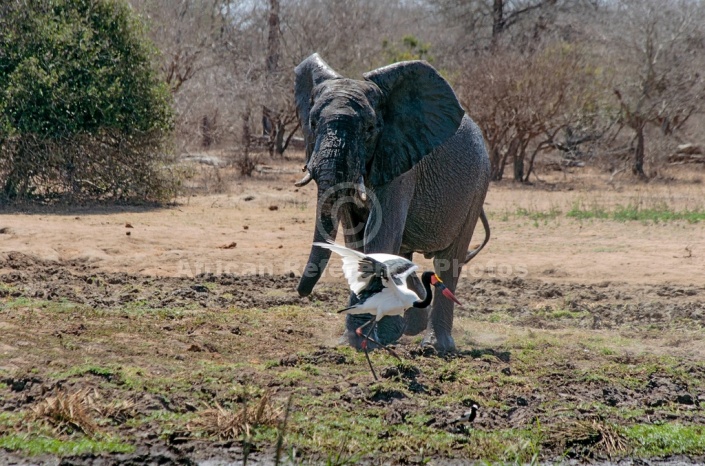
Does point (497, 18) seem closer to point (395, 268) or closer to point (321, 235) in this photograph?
point (321, 235)

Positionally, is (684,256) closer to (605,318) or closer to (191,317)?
(605,318)


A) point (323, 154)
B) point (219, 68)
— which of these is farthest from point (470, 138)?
point (219, 68)

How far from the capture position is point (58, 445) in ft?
15.5

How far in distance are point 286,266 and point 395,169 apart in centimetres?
411

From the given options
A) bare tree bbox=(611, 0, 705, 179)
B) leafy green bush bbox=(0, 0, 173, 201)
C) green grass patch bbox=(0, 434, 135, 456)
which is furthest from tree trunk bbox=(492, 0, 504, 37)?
green grass patch bbox=(0, 434, 135, 456)

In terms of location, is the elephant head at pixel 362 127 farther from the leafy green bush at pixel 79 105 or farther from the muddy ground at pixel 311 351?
the leafy green bush at pixel 79 105

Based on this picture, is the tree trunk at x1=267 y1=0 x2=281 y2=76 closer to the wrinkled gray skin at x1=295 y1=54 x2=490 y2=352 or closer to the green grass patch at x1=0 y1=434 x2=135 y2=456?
the wrinkled gray skin at x1=295 y1=54 x2=490 y2=352

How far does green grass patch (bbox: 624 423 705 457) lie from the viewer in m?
5.12

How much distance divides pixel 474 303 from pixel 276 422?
4281 millimetres

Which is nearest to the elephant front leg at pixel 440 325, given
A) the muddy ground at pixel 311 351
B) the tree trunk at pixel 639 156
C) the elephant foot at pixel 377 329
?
the muddy ground at pixel 311 351

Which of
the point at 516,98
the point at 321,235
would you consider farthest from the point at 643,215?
the point at 321,235

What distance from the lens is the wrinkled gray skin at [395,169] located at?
6.08m

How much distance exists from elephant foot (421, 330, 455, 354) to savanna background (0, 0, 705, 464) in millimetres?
295

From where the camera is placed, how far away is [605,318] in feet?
28.0
